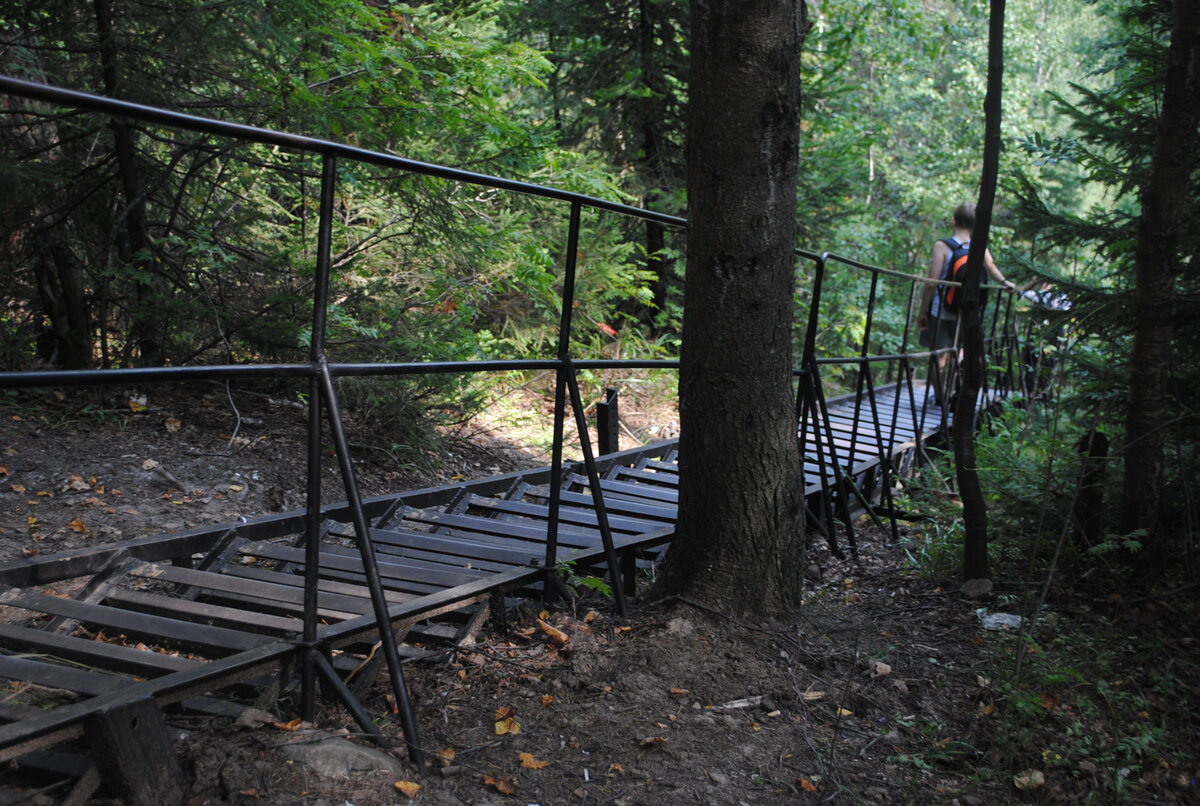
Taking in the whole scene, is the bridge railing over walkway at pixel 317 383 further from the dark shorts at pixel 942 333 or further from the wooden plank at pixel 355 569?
the dark shorts at pixel 942 333

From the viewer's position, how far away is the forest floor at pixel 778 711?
2.25 meters

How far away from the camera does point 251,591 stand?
124 inches

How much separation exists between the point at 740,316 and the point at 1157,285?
212cm

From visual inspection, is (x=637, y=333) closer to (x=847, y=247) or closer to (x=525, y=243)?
(x=525, y=243)

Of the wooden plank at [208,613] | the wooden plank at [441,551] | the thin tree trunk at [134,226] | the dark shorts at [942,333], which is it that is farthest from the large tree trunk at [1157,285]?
the thin tree trunk at [134,226]

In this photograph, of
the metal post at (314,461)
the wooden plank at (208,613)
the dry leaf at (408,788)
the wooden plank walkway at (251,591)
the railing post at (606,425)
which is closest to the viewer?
the dry leaf at (408,788)

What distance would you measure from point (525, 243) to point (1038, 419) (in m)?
4.92

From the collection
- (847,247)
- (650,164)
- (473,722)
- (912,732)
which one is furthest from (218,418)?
(847,247)

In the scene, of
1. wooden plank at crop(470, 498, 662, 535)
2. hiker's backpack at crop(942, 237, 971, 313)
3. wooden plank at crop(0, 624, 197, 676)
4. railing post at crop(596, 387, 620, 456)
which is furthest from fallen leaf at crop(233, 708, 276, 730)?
hiker's backpack at crop(942, 237, 971, 313)

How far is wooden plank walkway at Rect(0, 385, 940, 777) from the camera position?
223cm

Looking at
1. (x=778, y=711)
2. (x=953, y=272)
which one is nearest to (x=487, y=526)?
(x=778, y=711)

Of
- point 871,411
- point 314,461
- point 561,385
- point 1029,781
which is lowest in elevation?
point 1029,781

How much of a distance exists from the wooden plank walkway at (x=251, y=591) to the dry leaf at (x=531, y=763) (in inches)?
24.0

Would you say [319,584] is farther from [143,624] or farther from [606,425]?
[606,425]
